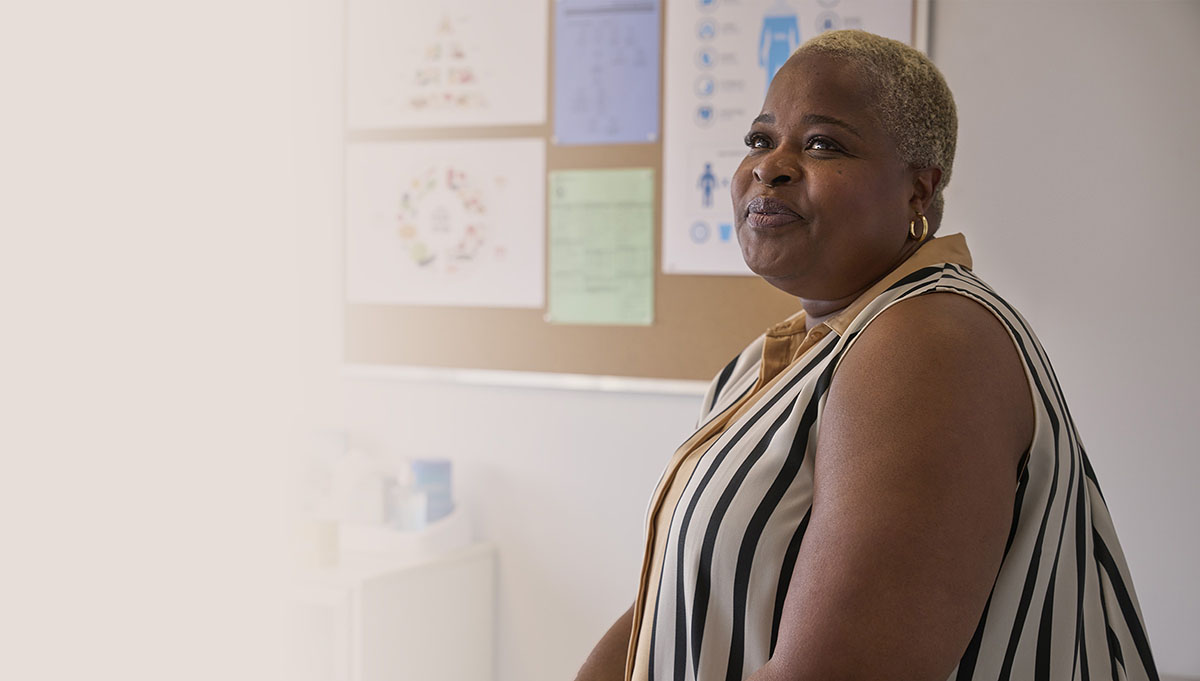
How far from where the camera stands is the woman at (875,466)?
2.71 feet

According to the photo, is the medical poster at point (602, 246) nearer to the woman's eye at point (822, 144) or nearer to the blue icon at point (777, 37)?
the blue icon at point (777, 37)

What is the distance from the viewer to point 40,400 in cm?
201

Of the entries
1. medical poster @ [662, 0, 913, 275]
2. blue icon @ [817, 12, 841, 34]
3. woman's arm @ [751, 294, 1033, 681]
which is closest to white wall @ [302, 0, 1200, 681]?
blue icon @ [817, 12, 841, 34]

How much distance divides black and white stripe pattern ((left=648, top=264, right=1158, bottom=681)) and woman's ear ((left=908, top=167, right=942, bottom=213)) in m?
0.10

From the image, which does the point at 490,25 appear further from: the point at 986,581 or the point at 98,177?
the point at 986,581

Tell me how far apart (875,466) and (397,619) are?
4.83 ft

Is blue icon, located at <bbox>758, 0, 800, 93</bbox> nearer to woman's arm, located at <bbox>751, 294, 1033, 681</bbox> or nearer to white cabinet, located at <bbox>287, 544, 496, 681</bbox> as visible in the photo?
white cabinet, located at <bbox>287, 544, 496, 681</bbox>

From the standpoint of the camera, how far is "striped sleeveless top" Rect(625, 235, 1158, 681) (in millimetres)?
907

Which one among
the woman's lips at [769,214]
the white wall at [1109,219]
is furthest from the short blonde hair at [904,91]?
the white wall at [1109,219]

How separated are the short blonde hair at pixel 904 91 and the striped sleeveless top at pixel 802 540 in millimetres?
96

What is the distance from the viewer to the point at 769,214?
1.09 metres

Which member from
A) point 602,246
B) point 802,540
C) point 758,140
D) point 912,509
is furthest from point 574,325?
point 912,509

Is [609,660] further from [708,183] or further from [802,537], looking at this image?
[708,183]

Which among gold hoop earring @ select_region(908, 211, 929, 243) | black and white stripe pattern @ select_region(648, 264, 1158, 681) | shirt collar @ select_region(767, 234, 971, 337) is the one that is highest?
gold hoop earring @ select_region(908, 211, 929, 243)
